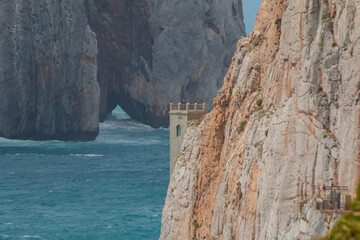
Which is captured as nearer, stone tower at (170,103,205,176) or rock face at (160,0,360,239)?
rock face at (160,0,360,239)

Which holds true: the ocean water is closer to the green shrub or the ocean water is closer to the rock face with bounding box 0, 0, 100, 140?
the rock face with bounding box 0, 0, 100, 140

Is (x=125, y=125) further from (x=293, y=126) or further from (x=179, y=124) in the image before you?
(x=293, y=126)

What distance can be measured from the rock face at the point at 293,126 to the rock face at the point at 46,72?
348 ft

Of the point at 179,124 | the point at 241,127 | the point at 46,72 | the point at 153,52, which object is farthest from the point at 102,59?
the point at 241,127

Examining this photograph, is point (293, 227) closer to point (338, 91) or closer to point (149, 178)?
point (338, 91)

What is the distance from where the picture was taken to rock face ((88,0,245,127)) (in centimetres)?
17525

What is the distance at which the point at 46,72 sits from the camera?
143 meters

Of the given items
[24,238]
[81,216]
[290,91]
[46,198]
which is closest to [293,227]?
[290,91]

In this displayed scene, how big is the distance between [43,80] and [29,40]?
9.43 m

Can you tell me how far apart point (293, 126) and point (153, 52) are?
15044cm

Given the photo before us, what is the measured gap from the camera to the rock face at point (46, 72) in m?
140

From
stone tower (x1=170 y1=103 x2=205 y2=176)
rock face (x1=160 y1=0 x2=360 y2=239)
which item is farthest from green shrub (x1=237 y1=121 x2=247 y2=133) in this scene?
stone tower (x1=170 y1=103 x2=205 y2=176)

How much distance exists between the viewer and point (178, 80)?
177m

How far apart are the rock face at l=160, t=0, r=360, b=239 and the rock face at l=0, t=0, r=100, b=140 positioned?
4178 inches
